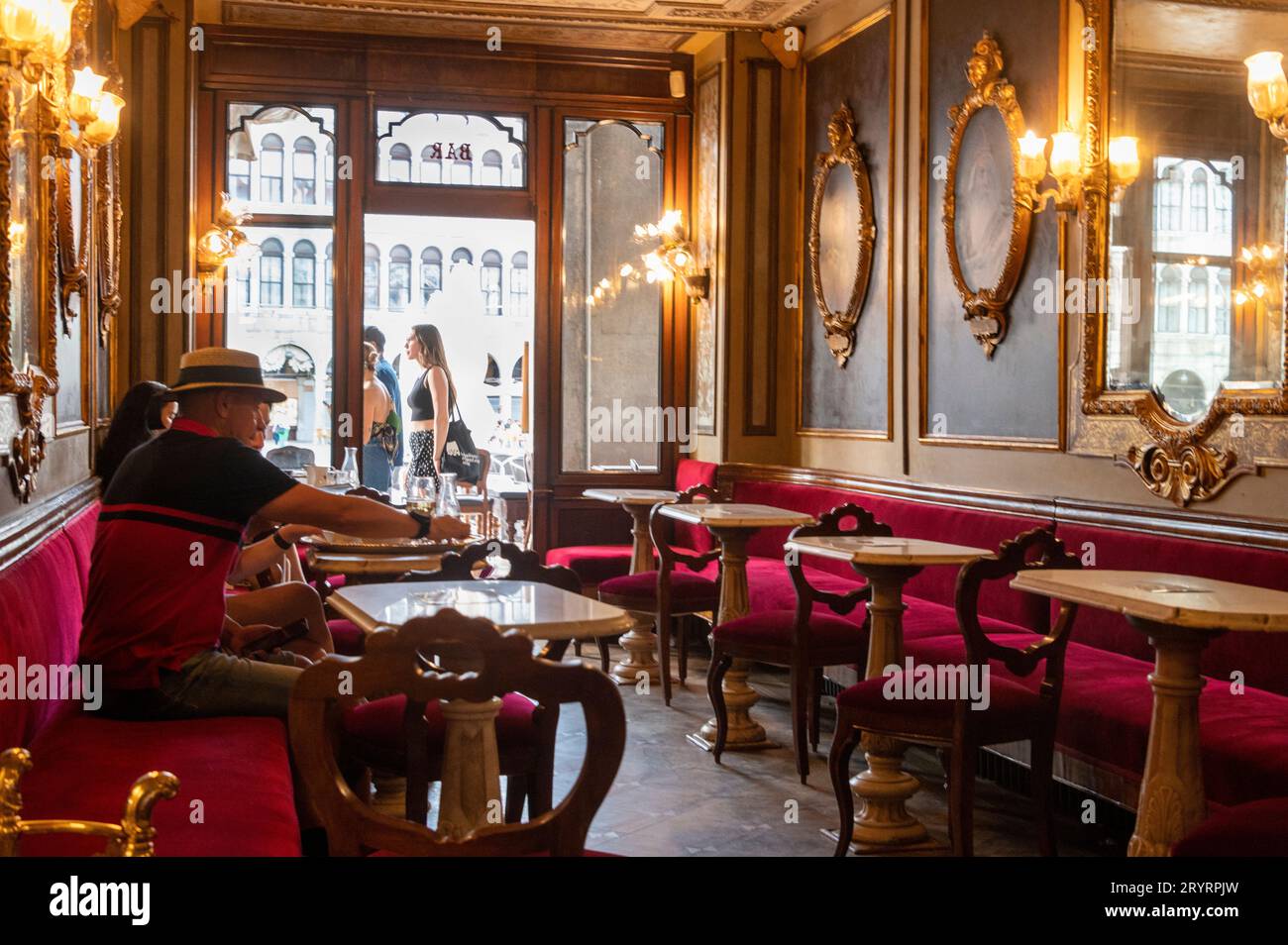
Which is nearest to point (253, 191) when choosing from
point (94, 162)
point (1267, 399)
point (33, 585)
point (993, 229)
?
point (94, 162)

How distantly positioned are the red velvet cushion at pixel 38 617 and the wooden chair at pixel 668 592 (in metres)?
2.90

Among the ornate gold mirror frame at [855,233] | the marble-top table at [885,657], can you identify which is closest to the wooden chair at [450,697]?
the marble-top table at [885,657]

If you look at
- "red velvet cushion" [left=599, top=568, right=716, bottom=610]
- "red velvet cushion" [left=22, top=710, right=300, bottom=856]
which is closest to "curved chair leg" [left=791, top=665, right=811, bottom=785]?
"red velvet cushion" [left=599, top=568, right=716, bottom=610]

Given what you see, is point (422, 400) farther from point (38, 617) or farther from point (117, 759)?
point (117, 759)

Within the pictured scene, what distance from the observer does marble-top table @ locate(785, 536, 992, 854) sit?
4.19m

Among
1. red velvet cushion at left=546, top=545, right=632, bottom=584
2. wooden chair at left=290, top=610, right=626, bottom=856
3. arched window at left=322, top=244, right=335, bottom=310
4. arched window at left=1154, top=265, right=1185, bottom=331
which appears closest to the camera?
wooden chair at left=290, top=610, right=626, bottom=856

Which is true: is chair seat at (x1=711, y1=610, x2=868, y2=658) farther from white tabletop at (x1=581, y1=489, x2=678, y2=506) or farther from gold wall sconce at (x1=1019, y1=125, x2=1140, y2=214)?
gold wall sconce at (x1=1019, y1=125, x2=1140, y2=214)

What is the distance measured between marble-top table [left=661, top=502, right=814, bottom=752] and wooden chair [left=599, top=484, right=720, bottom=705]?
35 cm

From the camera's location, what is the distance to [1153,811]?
3.32m

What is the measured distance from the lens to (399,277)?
10.5m

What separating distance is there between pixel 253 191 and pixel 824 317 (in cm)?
372

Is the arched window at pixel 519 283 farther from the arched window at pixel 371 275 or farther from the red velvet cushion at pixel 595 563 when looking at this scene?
the red velvet cushion at pixel 595 563

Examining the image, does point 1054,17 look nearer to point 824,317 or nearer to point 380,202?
point 824,317

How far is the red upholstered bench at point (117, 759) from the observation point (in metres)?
2.49
